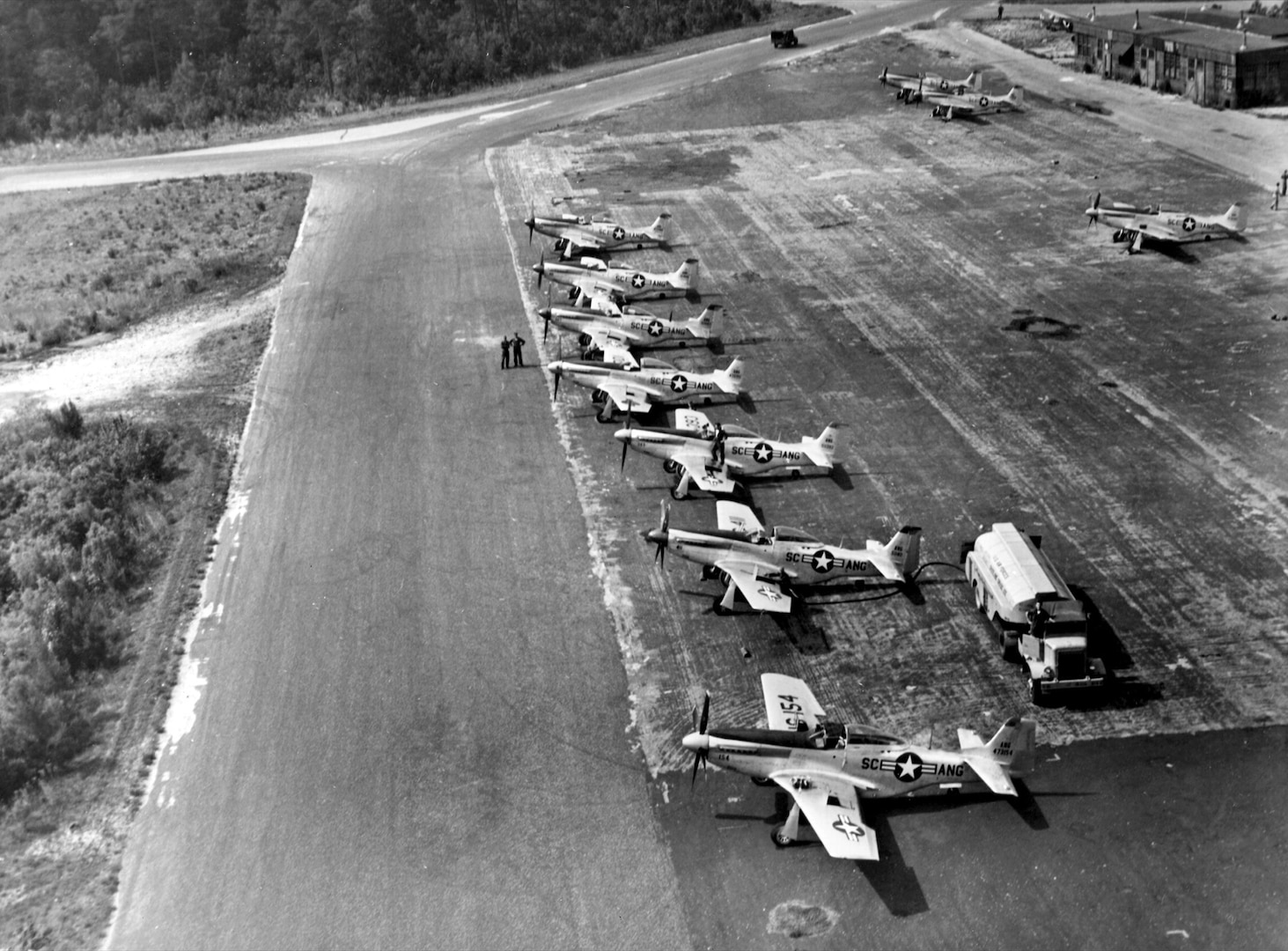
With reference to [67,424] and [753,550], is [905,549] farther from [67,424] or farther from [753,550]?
[67,424]

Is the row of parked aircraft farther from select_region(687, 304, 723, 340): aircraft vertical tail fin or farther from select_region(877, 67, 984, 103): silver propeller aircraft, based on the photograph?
select_region(877, 67, 984, 103): silver propeller aircraft

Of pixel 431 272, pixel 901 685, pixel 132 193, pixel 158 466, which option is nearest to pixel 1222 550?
pixel 901 685

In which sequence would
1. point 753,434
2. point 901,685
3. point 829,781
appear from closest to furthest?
point 829,781 < point 901,685 < point 753,434

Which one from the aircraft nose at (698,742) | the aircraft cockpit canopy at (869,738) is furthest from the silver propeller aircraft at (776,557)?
the aircraft nose at (698,742)

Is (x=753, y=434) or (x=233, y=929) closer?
(x=233, y=929)

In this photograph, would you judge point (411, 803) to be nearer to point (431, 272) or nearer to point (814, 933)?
point (814, 933)

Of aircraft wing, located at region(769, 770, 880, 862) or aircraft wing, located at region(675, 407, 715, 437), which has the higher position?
aircraft wing, located at region(675, 407, 715, 437)

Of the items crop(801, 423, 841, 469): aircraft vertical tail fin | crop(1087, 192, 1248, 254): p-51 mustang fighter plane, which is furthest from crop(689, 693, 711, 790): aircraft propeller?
crop(1087, 192, 1248, 254): p-51 mustang fighter plane

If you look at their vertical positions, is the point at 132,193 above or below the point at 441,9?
below
